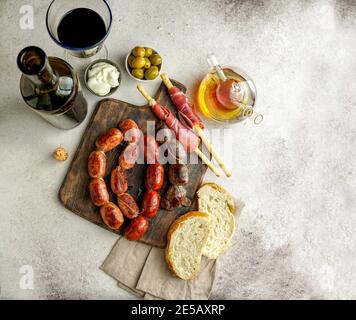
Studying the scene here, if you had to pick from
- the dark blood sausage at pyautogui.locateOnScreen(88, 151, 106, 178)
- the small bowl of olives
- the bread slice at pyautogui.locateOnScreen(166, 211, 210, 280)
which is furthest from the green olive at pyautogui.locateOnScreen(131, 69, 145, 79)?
the bread slice at pyautogui.locateOnScreen(166, 211, 210, 280)

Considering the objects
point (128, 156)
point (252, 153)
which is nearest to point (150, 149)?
point (128, 156)

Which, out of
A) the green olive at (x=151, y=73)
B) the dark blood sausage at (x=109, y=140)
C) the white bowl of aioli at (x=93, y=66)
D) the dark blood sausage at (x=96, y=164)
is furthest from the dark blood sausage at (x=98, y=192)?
the green olive at (x=151, y=73)

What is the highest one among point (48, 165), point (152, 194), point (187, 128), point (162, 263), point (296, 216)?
point (187, 128)

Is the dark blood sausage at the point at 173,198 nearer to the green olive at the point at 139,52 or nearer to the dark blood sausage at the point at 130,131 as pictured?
the dark blood sausage at the point at 130,131

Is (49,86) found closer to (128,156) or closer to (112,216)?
(128,156)

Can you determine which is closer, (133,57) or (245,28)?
(133,57)

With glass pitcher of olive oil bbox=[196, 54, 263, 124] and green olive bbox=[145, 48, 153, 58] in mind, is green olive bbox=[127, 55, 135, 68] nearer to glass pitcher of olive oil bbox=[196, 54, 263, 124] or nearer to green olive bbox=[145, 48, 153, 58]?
green olive bbox=[145, 48, 153, 58]
